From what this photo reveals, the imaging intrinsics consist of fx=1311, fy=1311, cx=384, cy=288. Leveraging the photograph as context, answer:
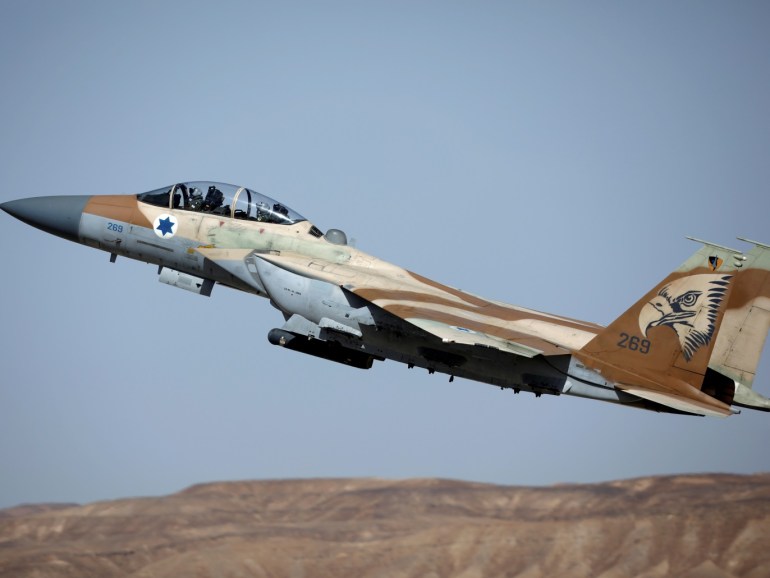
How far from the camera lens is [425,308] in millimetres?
22000

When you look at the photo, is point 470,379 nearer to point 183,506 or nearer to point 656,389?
point 656,389

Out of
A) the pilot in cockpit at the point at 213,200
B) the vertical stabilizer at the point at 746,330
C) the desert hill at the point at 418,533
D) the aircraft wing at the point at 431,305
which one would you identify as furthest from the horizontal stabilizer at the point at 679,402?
the desert hill at the point at 418,533

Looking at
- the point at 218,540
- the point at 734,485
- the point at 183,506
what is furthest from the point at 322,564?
the point at 734,485

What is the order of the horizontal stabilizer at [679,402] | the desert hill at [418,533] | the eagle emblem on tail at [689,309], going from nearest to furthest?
the horizontal stabilizer at [679,402] < the eagle emblem on tail at [689,309] < the desert hill at [418,533]

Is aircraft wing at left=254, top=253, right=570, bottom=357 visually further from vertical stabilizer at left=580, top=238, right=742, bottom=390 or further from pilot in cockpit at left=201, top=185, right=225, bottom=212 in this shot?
pilot in cockpit at left=201, top=185, right=225, bottom=212

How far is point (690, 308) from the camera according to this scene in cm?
2119

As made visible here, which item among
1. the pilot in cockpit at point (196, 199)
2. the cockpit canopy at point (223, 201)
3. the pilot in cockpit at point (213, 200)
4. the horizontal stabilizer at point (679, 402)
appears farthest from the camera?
the pilot in cockpit at point (196, 199)

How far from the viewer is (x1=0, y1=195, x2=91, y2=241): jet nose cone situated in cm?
2538

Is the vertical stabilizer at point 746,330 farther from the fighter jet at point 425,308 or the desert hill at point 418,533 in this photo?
the desert hill at point 418,533

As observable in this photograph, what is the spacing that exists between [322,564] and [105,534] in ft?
24.5

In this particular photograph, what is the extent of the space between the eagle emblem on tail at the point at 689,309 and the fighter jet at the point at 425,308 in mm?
16

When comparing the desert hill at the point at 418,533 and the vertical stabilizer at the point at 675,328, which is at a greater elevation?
the vertical stabilizer at the point at 675,328

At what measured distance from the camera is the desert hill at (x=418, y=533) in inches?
1645

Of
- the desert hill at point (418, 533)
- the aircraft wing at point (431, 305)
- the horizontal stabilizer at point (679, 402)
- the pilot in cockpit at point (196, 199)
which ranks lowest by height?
the desert hill at point (418, 533)
